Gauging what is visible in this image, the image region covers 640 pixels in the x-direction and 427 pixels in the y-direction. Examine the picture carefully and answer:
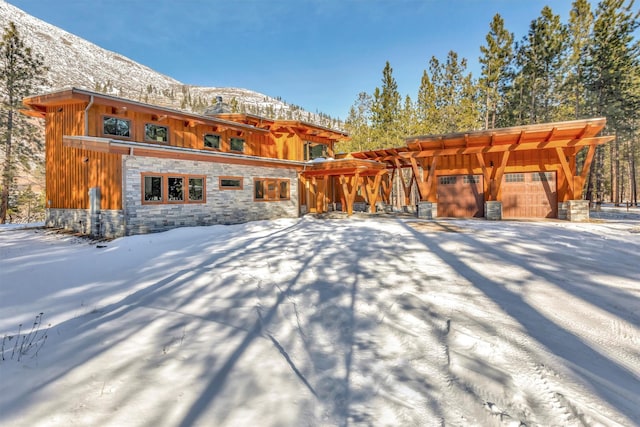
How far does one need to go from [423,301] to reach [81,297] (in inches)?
233

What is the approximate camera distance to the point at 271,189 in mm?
16547

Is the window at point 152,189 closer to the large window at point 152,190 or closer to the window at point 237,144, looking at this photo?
the large window at point 152,190

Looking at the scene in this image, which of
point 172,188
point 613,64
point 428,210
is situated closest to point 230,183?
point 172,188

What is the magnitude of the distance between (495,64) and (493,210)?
1654 cm

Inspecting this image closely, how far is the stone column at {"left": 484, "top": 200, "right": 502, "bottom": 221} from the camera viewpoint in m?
13.8

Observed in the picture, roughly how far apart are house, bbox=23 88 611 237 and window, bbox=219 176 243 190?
0.06 m

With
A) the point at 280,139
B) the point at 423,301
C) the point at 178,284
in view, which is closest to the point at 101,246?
the point at 178,284

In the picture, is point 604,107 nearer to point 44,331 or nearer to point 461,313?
point 461,313

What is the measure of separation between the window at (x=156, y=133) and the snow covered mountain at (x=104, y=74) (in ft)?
287

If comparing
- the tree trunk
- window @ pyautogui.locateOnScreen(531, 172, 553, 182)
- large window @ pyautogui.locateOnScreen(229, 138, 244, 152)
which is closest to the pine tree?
the tree trunk

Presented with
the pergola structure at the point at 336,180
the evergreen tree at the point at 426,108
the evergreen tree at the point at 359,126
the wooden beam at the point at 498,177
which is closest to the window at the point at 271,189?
the pergola structure at the point at 336,180

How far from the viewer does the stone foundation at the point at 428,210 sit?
14.7 metres

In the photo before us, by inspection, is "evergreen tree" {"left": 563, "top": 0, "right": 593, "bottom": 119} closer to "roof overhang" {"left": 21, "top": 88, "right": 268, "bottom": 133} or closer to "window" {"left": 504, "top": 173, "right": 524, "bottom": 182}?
"window" {"left": 504, "top": 173, "right": 524, "bottom": 182}

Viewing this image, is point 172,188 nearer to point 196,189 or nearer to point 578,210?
point 196,189
